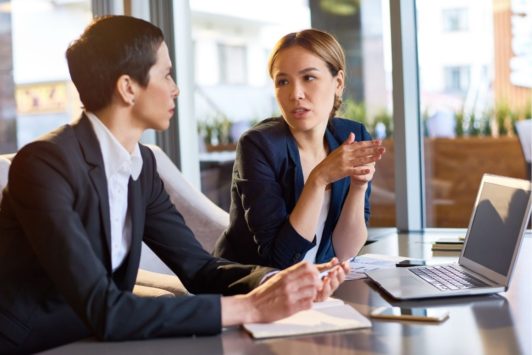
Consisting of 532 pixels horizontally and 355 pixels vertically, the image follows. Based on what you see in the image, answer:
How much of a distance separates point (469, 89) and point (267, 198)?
6.55 feet

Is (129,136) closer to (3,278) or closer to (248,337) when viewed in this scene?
(3,278)

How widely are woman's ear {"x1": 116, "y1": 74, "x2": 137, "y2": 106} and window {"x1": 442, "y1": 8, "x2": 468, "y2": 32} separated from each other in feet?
7.90

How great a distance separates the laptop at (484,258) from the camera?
1.71 metres

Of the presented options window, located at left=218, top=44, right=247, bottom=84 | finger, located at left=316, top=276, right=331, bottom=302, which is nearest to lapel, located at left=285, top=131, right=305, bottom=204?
finger, located at left=316, top=276, right=331, bottom=302

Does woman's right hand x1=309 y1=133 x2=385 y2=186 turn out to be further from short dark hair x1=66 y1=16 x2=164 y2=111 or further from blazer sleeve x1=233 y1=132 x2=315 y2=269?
short dark hair x1=66 y1=16 x2=164 y2=111

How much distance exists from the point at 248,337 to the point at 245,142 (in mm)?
1001

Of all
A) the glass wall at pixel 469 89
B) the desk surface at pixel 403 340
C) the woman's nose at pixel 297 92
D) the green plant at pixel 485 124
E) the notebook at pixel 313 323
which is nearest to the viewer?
the desk surface at pixel 403 340

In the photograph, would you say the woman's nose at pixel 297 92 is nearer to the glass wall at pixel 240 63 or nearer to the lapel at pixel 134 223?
the lapel at pixel 134 223

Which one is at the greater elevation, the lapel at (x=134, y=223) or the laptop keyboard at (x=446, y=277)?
the lapel at (x=134, y=223)

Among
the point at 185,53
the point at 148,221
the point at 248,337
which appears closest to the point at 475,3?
the point at 185,53

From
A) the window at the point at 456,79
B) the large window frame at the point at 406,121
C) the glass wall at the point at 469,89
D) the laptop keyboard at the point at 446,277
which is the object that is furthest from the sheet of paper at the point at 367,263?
the window at the point at 456,79

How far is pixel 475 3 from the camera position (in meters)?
3.82

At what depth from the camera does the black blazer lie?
4.84 ft

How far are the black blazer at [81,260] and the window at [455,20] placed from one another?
2265 millimetres
